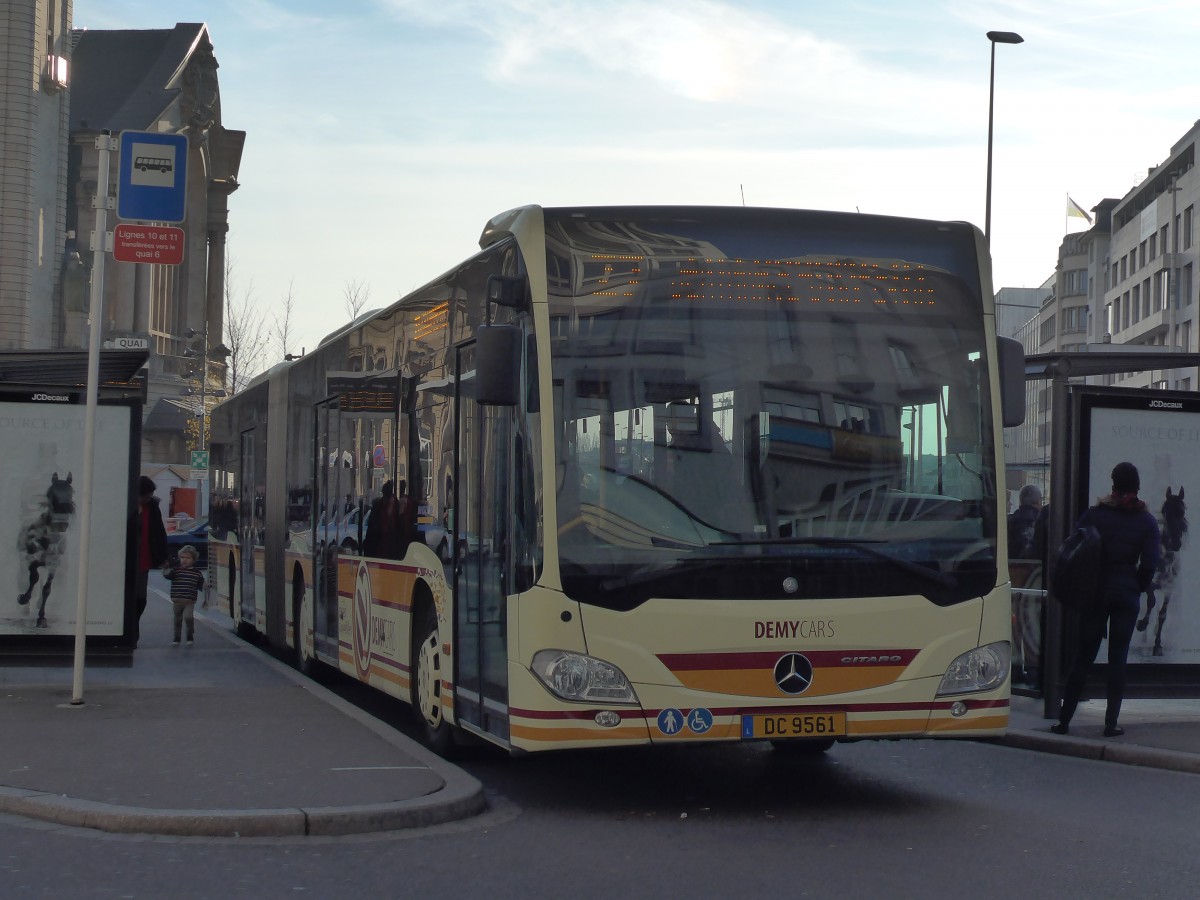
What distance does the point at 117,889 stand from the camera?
7.16m

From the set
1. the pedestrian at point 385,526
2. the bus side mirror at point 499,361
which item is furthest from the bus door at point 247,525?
the bus side mirror at point 499,361

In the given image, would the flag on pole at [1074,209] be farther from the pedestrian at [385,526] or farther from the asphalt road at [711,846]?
the asphalt road at [711,846]

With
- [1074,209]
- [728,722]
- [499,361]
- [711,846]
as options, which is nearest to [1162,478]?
[728,722]

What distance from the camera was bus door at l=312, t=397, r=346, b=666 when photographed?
1459 centimetres

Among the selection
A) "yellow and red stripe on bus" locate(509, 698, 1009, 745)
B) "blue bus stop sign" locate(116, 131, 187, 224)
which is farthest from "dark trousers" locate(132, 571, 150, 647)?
"yellow and red stripe on bus" locate(509, 698, 1009, 745)

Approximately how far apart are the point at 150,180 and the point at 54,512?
131 inches

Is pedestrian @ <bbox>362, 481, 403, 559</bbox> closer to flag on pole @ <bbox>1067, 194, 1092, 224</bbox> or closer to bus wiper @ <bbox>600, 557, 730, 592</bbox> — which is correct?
bus wiper @ <bbox>600, 557, 730, 592</bbox>

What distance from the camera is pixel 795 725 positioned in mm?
9016

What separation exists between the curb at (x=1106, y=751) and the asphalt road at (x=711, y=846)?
547mm

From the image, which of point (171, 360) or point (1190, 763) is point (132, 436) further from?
point (171, 360)

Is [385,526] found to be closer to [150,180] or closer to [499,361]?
[150,180]

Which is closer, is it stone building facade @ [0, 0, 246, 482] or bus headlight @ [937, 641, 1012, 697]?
bus headlight @ [937, 641, 1012, 697]

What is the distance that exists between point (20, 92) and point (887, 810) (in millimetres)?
52295

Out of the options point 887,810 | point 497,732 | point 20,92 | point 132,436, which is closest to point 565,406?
point 497,732
